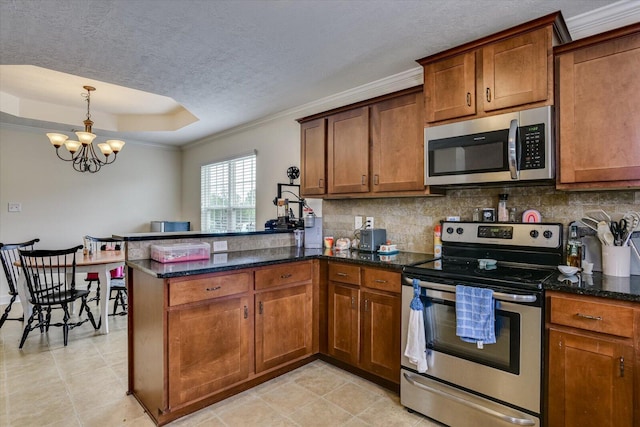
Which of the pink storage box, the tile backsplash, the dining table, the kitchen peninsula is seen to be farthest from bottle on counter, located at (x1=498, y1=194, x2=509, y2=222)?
the dining table

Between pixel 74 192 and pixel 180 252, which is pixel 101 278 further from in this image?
pixel 74 192

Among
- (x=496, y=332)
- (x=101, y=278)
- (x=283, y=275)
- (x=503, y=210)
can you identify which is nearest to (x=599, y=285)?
(x=496, y=332)

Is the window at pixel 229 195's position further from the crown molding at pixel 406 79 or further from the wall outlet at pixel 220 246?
the wall outlet at pixel 220 246

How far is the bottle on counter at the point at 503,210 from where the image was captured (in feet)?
7.73

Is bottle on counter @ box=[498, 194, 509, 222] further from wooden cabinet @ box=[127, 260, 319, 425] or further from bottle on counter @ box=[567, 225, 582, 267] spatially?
wooden cabinet @ box=[127, 260, 319, 425]

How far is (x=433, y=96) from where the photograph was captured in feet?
7.92

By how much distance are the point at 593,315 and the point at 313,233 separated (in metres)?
2.26

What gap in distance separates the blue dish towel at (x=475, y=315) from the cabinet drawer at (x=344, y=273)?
0.85 metres

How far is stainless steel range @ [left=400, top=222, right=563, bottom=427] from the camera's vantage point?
173cm

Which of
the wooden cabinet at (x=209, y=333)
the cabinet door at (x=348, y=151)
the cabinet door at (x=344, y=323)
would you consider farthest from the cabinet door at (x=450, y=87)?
the wooden cabinet at (x=209, y=333)

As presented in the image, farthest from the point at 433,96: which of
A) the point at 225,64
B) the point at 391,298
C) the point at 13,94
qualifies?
the point at 13,94

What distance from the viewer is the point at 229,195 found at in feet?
16.9

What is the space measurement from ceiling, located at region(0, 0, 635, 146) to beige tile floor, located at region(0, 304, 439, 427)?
2470mm

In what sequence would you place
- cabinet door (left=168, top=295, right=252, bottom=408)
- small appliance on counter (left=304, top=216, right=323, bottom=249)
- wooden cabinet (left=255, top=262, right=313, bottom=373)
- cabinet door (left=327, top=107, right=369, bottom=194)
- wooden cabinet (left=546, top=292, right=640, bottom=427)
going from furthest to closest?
small appliance on counter (left=304, top=216, right=323, bottom=249) → cabinet door (left=327, top=107, right=369, bottom=194) → wooden cabinet (left=255, top=262, right=313, bottom=373) → cabinet door (left=168, top=295, right=252, bottom=408) → wooden cabinet (left=546, top=292, right=640, bottom=427)
